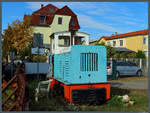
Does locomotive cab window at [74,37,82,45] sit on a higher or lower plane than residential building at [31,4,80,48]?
lower

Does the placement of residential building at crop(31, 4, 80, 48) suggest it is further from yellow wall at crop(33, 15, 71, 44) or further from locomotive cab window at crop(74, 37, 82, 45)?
locomotive cab window at crop(74, 37, 82, 45)

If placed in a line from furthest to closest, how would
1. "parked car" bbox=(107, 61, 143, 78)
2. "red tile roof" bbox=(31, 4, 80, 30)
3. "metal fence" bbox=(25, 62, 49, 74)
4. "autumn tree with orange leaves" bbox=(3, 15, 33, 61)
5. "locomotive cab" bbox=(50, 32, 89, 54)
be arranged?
"red tile roof" bbox=(31, 4, 80, 30) < "autumn tree with orange leaves" bbox=(3, 15, 33, 61) < "parked car" bbox=(107, 61, 143, 78) < "metal fence" bbox=(25, 62, 49, 74) < "locomotive cab" bbox=(50, 32, 89, 54)

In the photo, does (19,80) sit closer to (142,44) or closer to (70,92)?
(70,92)

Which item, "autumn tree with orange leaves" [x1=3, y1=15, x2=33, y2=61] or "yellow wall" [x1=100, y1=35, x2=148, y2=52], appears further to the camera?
"yellow wall" [x1=100, y1=35, x2=148, y2=52]

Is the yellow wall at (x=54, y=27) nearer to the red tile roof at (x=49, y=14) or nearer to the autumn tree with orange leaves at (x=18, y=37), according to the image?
the red tile roof at (x=49, y=14)

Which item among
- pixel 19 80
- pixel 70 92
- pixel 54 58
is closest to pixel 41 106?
pixel 70 92

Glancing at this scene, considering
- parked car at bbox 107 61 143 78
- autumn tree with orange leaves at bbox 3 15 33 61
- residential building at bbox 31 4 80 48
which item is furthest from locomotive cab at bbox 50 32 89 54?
residential building at bbox 31 4 80 48

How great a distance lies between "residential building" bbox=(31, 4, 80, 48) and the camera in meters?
29.8

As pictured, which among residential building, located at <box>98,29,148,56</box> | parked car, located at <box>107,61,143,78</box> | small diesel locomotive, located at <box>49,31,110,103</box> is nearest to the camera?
small diesel locomotive, located at <box>49,31,110,103</box>

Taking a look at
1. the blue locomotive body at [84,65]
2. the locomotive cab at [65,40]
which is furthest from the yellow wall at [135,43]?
the blue locomotive body at [84,65]

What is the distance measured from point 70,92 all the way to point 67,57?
1206mm

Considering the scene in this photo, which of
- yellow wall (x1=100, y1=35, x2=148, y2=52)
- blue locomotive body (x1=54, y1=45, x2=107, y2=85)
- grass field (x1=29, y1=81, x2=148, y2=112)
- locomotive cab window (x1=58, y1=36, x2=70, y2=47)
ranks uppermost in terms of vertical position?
yellow wall (x1=100, y1=35, x2=148, y2=52)

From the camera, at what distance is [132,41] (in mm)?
32281

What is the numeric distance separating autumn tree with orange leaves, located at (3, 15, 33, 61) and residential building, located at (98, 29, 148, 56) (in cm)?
1417
